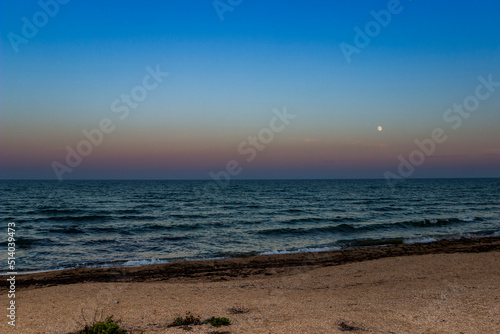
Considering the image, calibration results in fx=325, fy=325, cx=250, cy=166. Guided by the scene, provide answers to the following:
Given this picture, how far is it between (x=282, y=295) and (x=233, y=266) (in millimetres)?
5603

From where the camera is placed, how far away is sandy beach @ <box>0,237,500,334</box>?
7.37m

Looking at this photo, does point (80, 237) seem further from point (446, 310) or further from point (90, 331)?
point (446, 310)

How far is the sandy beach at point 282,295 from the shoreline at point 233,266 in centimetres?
5

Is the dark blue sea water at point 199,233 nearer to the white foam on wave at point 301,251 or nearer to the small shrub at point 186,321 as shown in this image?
→ the white foam on wave at point 301,251

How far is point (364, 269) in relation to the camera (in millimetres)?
14023

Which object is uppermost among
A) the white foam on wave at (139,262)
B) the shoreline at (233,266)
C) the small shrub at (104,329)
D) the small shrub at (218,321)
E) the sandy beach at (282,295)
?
the small shrub at (104,329)

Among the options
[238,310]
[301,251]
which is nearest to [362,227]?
[301,251]

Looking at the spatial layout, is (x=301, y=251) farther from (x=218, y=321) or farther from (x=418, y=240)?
(x=218, y=321)

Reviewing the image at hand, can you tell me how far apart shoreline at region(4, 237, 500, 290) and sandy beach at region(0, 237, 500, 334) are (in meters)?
0.05

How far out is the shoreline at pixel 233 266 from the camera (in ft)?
44.8

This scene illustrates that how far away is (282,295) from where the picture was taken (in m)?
10.4

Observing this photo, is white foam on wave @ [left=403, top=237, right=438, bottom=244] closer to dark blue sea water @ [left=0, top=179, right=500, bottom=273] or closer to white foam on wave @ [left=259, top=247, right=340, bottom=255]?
dark blue sea water @ [left=0, top=179, right=500, bottom=273]

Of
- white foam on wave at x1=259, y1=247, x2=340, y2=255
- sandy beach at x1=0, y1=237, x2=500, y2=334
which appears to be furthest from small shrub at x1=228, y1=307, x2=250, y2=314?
white foam on wave at x1=259, y1=247, x2=340, y2=255

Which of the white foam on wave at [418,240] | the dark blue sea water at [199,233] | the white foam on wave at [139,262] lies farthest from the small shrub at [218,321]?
the white foam on wave at [418,240]
